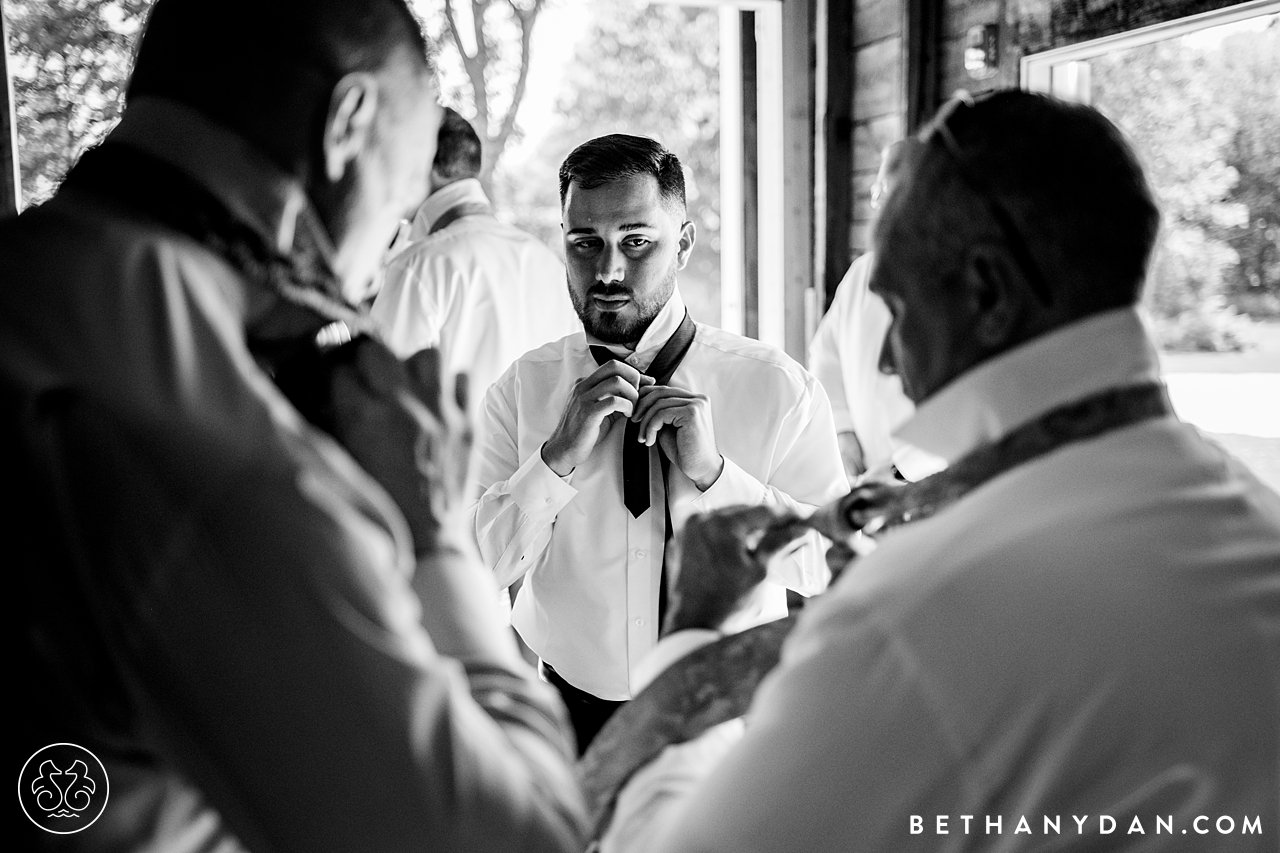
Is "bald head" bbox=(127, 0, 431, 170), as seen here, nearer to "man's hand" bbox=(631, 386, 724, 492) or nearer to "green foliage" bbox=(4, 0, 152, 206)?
"man's hand" bbox=(631, 386, 724, 492)

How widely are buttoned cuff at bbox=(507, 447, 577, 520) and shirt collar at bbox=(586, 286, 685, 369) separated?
28 centimetres

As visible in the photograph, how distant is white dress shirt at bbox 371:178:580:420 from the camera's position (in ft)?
8.09

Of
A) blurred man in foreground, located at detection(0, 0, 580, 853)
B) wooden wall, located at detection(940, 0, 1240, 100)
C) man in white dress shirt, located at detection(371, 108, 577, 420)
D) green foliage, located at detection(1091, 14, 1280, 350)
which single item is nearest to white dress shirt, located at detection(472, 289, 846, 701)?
man in white dress shirt, located at detection(371, 108, 577, 420)

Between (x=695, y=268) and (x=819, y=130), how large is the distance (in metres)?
1.99

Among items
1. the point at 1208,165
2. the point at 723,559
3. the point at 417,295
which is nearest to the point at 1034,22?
the point at 1208,165

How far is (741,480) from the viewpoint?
164 centimetres

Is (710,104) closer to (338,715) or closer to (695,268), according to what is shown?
(695,268)

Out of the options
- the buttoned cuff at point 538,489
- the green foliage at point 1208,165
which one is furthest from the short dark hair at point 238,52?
the green foliage at point 1208,165

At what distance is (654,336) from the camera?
1.87 meters

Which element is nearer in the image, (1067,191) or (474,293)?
(1067,191)

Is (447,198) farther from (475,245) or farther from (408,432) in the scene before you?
(408,432)

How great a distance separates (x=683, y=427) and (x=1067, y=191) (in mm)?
873

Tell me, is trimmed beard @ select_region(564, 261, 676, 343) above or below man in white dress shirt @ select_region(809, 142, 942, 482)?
above

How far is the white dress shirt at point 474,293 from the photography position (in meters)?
2.46
